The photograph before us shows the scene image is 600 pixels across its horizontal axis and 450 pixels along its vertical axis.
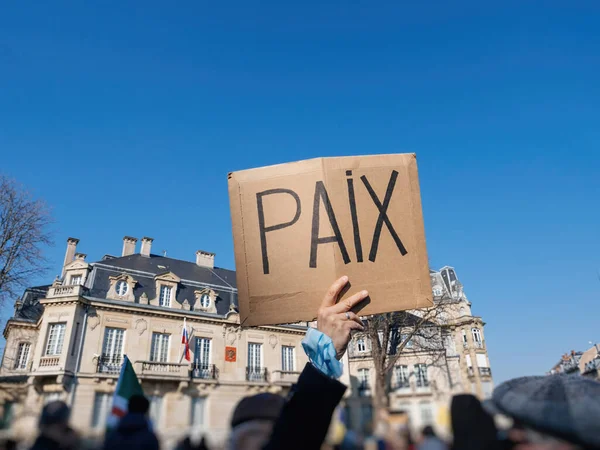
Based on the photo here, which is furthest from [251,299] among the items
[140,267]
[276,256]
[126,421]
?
[140,267]

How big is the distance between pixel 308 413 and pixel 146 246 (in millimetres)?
32805

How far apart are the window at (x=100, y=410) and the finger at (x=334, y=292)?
46.2 inches

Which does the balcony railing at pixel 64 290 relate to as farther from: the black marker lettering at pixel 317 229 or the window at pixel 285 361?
the black marker lettering at pixel 317 229

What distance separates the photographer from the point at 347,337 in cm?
197

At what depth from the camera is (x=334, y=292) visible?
7.36 ft

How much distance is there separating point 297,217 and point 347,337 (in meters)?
0.84

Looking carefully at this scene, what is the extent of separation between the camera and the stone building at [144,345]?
1.85 meters

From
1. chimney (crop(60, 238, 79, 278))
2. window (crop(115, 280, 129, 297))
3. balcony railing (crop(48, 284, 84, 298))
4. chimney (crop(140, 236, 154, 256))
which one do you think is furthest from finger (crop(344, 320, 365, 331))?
chimney (crop(60, 238, 79, 278))

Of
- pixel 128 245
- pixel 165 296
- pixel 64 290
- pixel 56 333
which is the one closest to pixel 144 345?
pixel 56 333

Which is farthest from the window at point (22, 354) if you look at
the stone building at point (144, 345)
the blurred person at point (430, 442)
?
the blurred person at point (430, 442)

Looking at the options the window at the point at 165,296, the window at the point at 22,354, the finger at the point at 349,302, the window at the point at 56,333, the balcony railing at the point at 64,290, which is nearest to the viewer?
the finger at the point at 349,302

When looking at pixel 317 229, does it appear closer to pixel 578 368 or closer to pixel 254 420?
pixel 254 420

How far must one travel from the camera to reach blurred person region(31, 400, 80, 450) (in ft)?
5.04

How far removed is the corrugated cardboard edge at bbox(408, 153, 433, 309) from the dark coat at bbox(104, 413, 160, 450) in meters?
1.53
